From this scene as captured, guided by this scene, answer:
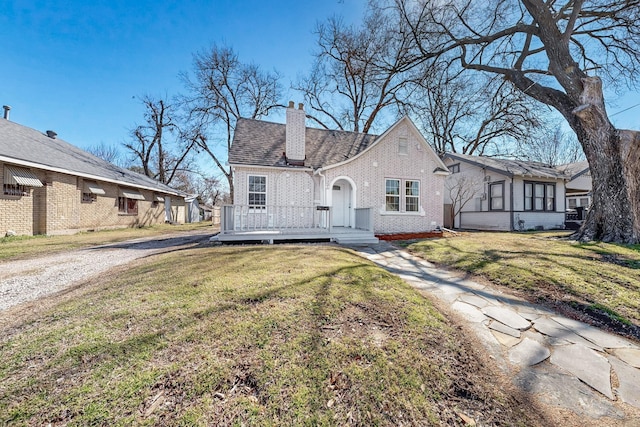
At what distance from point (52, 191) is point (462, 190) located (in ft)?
75.1

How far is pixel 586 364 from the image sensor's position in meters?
2.59

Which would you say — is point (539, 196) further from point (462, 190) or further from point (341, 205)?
point (341, 205)

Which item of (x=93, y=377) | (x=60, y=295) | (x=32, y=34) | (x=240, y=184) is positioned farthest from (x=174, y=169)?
(x=93, y=377)

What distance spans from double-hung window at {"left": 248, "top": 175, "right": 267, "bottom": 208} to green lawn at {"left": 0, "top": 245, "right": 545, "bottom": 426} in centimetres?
706

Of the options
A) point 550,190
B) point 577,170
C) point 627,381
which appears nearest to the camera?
point 627,381

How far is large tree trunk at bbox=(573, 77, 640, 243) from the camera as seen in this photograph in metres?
8.57

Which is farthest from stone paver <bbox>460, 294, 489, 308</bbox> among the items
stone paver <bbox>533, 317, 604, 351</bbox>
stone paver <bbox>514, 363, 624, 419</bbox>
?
stone paver <bbox>514, 363, 624, 419</bbox>

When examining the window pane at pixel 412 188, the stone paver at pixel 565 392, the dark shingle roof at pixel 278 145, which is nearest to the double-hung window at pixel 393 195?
the window pane at pixel 412 188

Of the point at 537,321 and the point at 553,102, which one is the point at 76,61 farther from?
the point at 553,102

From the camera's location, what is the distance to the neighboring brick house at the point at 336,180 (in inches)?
412

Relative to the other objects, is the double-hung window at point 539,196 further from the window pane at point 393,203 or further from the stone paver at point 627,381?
the stone paver at point 627,381

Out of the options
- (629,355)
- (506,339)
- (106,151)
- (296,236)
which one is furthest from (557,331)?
(106,151)

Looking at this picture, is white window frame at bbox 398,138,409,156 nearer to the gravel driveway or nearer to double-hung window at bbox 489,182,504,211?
double-hung window at bbox 489,182,504,211

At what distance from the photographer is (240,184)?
10336mm
